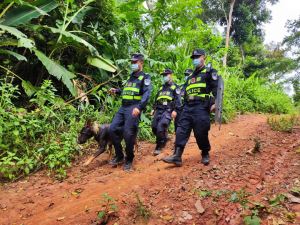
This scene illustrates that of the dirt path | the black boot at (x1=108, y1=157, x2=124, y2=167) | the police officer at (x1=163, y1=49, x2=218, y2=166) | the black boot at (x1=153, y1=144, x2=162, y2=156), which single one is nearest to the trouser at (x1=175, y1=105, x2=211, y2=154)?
the police officer at (x1=163, y1=49, x2=218, y2=166)

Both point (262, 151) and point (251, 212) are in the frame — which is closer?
point (251, 212)

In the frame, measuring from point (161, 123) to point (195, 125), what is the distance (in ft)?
5.48

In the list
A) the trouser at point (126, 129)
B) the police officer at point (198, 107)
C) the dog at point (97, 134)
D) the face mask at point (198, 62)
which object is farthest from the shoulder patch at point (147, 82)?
the dog at point (97, 134)

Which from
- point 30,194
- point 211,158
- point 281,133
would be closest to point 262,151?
point 211,158

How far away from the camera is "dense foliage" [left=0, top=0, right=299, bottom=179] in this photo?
5.89 metres

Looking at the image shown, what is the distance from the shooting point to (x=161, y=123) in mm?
6883

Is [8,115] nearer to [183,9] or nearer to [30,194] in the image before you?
[30,194]

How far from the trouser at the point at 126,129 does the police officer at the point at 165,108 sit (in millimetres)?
1299

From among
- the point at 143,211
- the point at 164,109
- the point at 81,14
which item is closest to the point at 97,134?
the point at 164,109

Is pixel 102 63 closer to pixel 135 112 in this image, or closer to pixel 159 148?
pixel 159 148

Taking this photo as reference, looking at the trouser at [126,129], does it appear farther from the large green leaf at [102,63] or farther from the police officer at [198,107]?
the large green leaf at [102,63]

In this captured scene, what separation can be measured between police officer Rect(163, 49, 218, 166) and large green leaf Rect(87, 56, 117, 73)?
2.93m

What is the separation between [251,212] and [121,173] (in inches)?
109

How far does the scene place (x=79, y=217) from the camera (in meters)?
3.77
